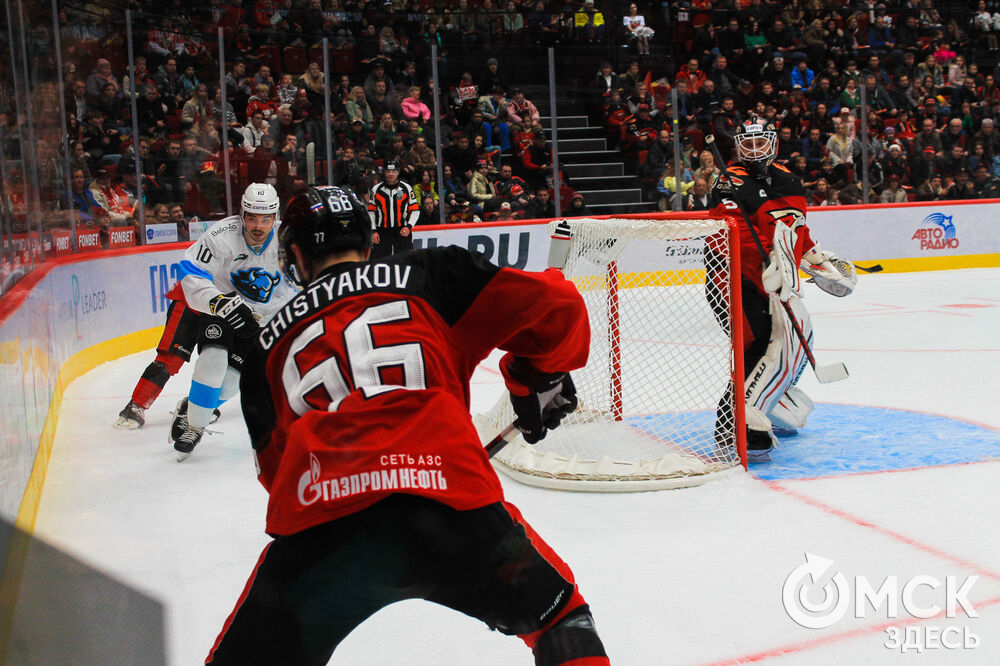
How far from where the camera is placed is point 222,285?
4.57 metres

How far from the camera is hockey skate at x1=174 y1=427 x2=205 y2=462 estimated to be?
430 cm

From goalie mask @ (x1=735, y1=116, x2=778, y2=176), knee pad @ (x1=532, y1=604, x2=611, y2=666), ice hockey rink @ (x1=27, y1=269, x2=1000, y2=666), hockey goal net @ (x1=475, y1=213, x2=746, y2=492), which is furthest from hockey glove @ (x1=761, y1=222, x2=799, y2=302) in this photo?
knee pad @ (x1=532, y1=604, x2=611, y2=666)

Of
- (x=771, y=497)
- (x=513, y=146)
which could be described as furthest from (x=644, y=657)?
A: (x=513, y=146)

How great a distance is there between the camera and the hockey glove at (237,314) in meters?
3.92

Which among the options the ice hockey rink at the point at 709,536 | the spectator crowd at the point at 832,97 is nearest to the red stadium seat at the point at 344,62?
the spectator crowd at the point at 832,97

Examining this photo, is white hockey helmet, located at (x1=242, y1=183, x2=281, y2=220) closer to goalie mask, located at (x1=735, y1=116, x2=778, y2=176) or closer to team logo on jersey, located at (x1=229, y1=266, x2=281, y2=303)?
team logo on jersey, located at (x1=229, y1=266, x2=281, y2=303)

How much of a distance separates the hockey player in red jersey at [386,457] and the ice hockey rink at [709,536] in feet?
0.67

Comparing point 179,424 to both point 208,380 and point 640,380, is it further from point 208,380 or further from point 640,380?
point 640,380

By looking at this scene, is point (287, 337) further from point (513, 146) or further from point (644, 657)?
point (513, 146)

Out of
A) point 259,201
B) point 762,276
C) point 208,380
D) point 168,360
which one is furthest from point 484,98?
point 762,276

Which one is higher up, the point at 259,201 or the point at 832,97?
the point at 832,97

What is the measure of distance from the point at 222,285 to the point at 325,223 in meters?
3.18

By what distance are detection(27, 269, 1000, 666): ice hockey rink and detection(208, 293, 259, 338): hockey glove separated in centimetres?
61

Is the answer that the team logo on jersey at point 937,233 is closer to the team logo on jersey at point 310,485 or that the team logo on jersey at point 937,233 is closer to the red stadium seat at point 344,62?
the red stadium seat at point 344,62
